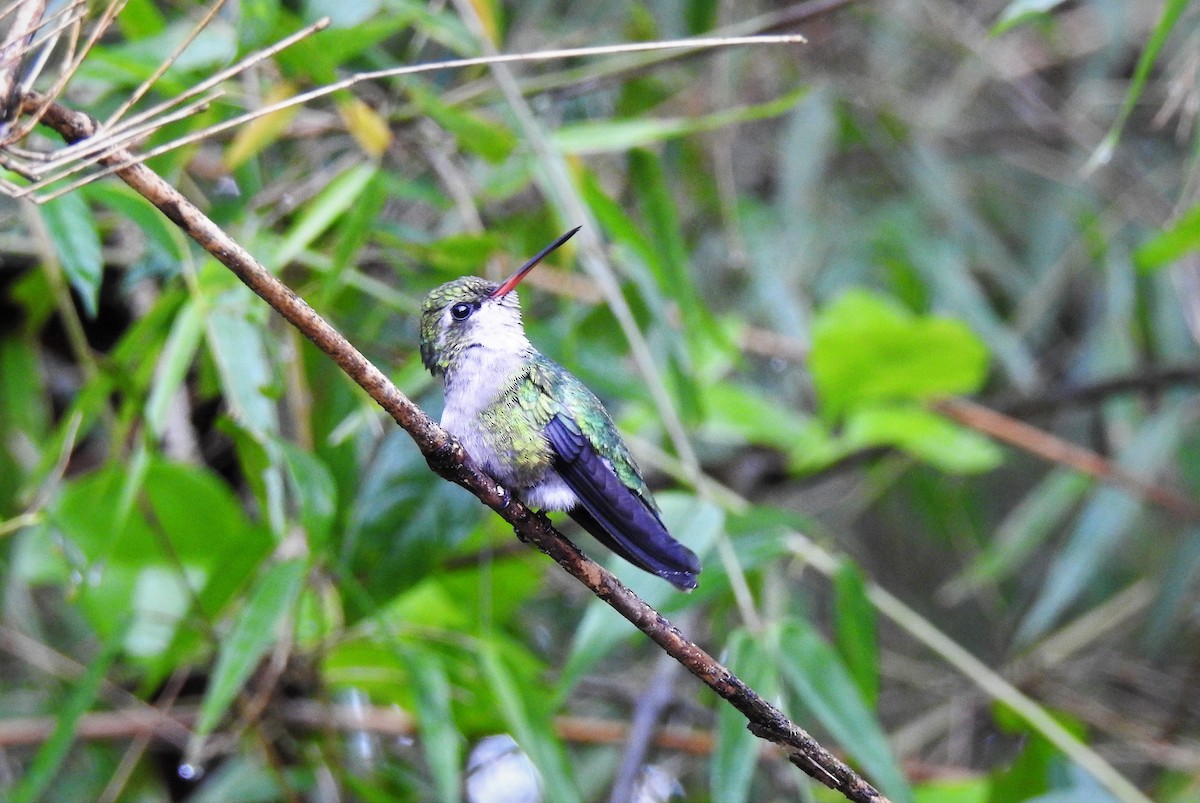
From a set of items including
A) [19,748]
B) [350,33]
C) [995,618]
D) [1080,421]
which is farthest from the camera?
[1080,421]

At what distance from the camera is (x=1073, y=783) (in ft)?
8.57

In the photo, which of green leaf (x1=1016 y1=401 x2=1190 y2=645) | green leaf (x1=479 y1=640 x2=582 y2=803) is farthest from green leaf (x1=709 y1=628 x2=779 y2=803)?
green leaf (x1=1016 y1=401 x2=1190 y2=645)

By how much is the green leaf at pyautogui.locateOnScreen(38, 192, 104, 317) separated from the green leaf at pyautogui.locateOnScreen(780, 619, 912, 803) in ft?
4.45

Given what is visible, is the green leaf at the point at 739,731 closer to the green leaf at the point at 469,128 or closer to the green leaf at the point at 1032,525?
the green leaf at the point at 469,128

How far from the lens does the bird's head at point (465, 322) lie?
2.12 metres

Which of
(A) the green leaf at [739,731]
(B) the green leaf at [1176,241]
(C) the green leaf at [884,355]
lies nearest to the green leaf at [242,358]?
(A) the green leaf at [739,731]

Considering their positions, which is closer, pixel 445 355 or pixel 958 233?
pixel 445 355

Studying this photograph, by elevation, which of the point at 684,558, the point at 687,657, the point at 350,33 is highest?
the point at 350,33

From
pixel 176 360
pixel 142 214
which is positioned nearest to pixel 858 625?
pixel 176 360

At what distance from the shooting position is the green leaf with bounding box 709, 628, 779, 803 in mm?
2113

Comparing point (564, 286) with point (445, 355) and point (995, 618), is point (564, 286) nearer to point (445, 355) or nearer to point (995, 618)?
point (445, 355)

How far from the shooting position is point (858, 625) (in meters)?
2.57

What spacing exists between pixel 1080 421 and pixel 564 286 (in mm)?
2598

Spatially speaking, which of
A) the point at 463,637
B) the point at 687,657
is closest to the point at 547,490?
the point at 687,657
